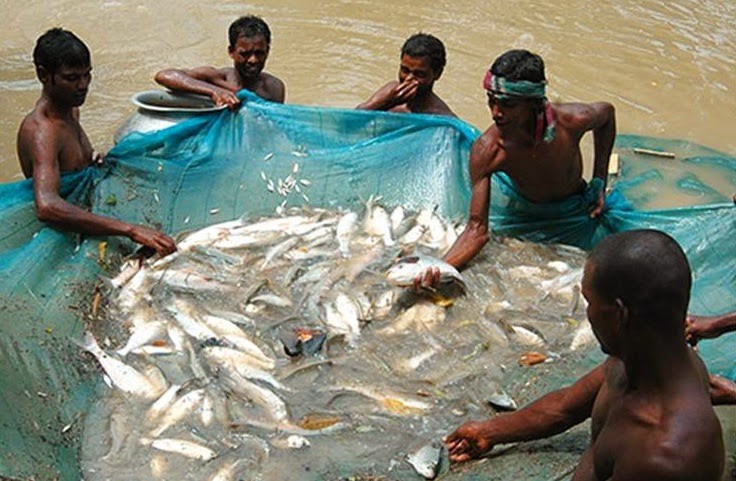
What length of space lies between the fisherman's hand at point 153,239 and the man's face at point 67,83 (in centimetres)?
82

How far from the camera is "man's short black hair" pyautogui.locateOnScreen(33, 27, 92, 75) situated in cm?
489

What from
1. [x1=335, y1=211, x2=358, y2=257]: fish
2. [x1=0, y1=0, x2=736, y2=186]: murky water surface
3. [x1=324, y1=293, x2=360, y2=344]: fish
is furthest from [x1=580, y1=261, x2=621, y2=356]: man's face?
[x1=0, y1=0, x2=736, y2=186]: murky water surface

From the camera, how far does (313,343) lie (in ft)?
14.5

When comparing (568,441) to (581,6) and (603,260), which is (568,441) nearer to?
(603,260)

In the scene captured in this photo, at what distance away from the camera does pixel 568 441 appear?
355 cm

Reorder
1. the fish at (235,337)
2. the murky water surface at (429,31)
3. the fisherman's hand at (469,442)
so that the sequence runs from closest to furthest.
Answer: the fisherman's hand at (469,442), the fish at (235,337), the murky water surface at (429,31)

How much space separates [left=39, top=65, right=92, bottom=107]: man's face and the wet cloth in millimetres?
2444

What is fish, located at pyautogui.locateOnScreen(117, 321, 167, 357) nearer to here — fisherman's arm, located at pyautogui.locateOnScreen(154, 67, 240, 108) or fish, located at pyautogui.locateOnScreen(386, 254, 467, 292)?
fish, located at pyautogui.locateOnScreen(386, 254, 467, 292)

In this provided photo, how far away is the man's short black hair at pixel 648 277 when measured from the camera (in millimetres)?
2420

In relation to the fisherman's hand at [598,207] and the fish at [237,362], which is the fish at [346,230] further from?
the fisherman's hand at [598,207]

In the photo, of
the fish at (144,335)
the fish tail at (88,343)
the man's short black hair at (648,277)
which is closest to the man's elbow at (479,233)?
the fish at (144,335)

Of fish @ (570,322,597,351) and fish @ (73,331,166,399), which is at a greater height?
fish @ (570,322,597,351)

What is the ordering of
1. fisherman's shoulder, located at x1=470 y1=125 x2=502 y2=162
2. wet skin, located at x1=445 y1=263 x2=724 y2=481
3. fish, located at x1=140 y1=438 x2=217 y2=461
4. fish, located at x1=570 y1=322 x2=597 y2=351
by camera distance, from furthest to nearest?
fisherman's shoulder, located at x1=470 y1=125 x2=502 y2=162 → fish, located at x1=570 y1=322 x2=597 y2=351 → fish, located at x1=140 y1=438 x2=217 y2=461 → wet skin, located at x1=445 y1=263 x2=724 y2=481

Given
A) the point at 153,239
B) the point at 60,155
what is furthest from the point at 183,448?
the point at 60,155
